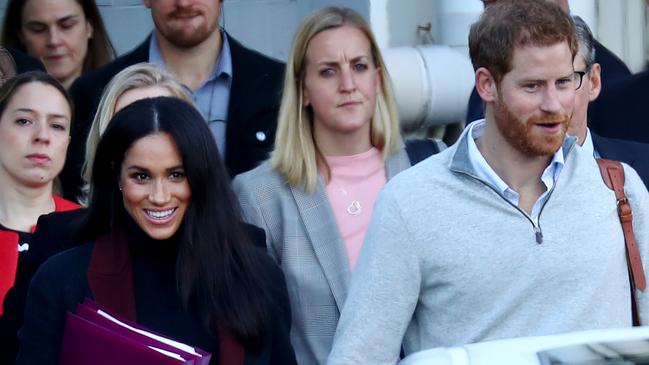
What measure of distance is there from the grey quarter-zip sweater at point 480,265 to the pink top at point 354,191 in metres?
0.95

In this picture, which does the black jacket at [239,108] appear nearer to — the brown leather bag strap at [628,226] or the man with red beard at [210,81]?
the man with red beard at [210,81]

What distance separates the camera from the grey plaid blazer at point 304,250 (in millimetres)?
5062

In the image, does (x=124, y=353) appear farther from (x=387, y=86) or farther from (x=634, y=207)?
(x=387, y=86)

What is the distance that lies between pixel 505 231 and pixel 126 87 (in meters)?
1.91

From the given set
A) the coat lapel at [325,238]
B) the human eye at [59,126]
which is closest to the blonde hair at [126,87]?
the human eye at [59,126]

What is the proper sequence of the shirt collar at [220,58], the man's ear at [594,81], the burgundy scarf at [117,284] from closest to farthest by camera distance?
the burgundy scarf at [117,284], the man's ear at [594,81], the shirt collar at [220,58]

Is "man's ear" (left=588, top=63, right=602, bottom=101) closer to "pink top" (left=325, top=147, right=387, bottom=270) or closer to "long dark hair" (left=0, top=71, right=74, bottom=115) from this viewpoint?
"pink top" (left=325, top=147, right=387, bottom=270)

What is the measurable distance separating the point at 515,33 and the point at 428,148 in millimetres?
1293

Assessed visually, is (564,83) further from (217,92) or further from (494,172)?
(217,92)

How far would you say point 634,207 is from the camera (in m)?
4.19

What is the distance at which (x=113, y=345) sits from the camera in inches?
164

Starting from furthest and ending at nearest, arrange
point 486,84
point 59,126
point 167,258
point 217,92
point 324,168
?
point 217,92, point 59,126, point 324,168, point 167,258, point 486,84

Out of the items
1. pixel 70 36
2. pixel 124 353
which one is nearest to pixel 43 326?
pixel 124 353

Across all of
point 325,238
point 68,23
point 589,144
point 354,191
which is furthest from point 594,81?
point 68,23
